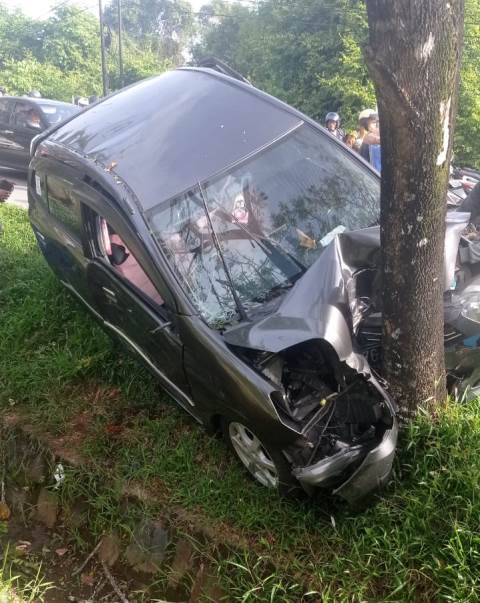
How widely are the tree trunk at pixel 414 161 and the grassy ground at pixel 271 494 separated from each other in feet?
1.46

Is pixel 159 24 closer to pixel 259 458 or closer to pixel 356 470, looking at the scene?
pixel 259 458

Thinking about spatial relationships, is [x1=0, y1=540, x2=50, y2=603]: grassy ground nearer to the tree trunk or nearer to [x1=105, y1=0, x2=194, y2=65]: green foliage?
the tree trunk

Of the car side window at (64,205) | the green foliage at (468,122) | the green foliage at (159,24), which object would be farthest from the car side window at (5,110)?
the green foliage at (159,24)

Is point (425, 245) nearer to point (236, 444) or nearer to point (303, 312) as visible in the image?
point (303, 312)

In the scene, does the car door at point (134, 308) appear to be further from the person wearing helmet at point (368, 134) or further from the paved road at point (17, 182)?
the paved road at point (17, 182)

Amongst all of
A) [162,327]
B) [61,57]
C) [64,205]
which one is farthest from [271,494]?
[61,57]

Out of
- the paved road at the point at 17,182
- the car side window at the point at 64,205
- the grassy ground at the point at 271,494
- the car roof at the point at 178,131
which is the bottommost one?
the paved road at the point at 17,182

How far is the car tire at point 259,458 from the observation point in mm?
2678

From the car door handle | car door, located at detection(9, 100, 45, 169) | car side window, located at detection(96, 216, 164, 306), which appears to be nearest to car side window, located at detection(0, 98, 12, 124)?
car door, located at detection(9, 100, 45, 169)

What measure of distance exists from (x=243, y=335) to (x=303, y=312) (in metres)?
0.30

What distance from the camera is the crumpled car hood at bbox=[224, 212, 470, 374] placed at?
8.26 feet

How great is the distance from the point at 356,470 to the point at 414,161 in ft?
4.30

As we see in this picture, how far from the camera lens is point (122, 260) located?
3535mm

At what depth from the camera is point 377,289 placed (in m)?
2.90
